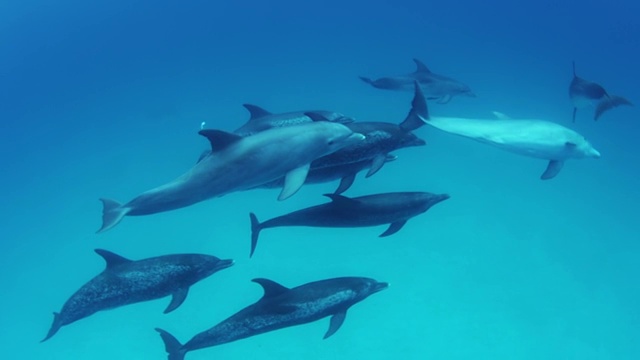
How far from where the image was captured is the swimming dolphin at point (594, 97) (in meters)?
9.57

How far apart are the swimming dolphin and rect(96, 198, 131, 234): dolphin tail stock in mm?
8403

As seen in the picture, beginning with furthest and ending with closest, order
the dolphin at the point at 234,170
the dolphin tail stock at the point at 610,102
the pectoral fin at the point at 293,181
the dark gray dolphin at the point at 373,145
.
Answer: the dolphin tail stock at the point at 610,102 → the dark gray dolphin at the point at 373,145 → the pectoral fin at the point at 293,181 → the dolphin at the point at 234,170

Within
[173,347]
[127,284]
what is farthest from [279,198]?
[173,347]

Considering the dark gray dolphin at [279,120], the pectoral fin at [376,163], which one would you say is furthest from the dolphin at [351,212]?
the dark gray dolphin at [279,120]

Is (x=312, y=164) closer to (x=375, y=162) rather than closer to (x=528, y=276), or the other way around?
(x=375, y=162)

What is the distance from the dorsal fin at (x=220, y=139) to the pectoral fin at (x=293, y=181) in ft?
2.36

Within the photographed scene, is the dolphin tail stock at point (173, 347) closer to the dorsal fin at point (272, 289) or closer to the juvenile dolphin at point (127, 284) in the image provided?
the juvenile dolphin at point (127, 284)

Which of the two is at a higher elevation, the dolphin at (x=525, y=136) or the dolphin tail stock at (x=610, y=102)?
the dolphin tail stock at (x=610, y=102)

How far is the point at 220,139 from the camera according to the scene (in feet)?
18.4

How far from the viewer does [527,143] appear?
28.6ft

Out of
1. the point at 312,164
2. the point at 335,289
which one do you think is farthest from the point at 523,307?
the point at 312,164

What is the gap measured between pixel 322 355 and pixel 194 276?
16.4 ft

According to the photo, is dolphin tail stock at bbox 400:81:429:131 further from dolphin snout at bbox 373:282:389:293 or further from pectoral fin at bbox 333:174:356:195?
dolphin snout at bbox 373:282:389:293

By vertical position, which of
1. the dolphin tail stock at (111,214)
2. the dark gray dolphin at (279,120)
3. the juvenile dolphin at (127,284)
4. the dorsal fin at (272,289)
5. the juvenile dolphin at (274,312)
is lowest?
the juvenile dolphin at (274,312)
